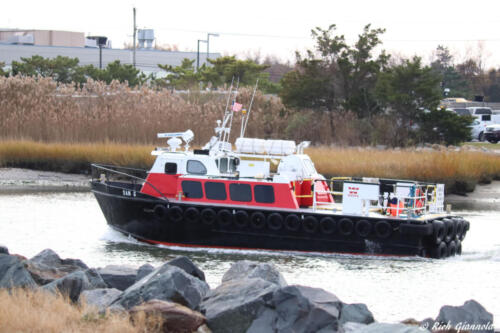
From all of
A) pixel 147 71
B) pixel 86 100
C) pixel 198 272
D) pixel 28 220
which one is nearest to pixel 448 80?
pixel 147 71

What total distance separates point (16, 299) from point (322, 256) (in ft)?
29.5

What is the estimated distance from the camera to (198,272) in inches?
449

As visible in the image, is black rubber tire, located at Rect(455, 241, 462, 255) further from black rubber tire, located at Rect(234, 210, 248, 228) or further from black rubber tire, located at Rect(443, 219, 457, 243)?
black rubber tire, located at Rect(234, 210, 248, 228)

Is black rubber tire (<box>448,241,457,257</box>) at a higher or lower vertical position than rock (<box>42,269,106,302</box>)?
lower

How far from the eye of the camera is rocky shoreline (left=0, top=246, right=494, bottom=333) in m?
8.93

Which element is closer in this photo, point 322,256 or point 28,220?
point 322,256

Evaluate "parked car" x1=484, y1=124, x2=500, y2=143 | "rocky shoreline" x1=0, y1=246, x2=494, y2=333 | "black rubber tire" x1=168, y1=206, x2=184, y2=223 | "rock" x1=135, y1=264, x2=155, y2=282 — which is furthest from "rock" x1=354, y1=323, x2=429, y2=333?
"parked car" x1=484, y1=124, x2=500, y2=143

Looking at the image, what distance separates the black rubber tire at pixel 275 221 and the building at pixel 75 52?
2216 inches

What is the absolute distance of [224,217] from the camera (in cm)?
1703

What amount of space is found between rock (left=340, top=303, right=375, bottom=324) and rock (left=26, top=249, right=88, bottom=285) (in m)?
4.14

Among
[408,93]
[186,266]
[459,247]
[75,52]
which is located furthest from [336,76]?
[75,52]

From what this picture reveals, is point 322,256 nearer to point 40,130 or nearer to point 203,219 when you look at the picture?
point 203,219

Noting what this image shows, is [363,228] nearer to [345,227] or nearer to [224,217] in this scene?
[345,227]

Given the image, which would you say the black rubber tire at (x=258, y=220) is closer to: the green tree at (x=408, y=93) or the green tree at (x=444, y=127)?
the green tree at (x=408, y=93)
